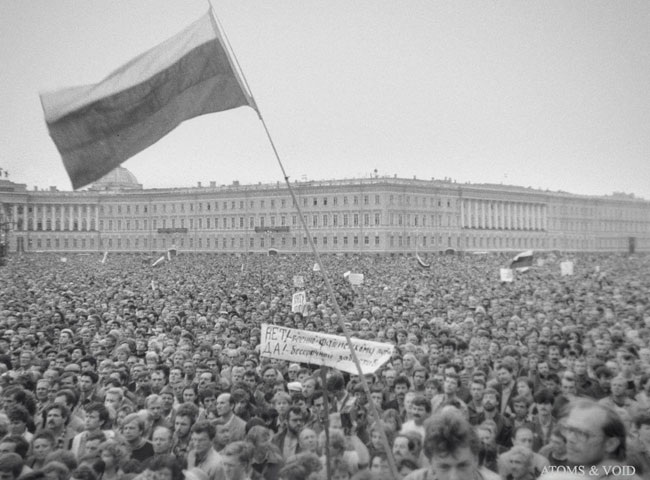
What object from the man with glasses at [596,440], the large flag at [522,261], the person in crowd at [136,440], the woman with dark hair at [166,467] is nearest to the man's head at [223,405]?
the person in crowd at [136,440]

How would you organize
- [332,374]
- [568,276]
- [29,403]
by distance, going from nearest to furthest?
[29,403], [332,374], [568,276]

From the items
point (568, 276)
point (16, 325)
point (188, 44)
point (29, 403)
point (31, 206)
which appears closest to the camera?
point (188, 44)

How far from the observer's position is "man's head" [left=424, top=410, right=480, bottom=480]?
3.56 m

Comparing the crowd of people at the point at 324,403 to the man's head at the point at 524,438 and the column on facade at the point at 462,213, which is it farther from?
the column on facade at the point at 462,213

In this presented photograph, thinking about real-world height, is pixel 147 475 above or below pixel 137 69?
below

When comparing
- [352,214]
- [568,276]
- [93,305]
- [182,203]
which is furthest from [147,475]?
[182,203]

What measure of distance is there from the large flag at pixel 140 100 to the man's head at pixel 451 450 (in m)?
3.68

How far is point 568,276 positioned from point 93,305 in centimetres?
2431

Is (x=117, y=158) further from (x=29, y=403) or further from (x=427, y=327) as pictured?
(x=427, y=327)

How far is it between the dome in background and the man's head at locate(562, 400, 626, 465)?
109865 millimetres

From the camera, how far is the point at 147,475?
4.96m

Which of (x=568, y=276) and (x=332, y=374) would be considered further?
(x=568, y=276)

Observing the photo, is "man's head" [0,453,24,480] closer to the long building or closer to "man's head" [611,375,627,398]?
"man's head" [611,375,627,398]

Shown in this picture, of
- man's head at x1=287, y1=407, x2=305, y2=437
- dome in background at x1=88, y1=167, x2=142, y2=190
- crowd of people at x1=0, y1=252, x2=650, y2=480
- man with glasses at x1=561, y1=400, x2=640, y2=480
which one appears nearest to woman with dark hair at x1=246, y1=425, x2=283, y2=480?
crowd of people at x1=0, y1=252, x2=650, y2=480
